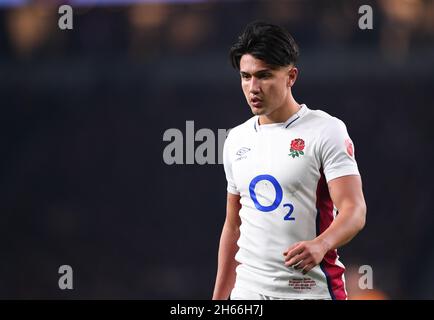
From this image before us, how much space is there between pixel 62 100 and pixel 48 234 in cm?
178

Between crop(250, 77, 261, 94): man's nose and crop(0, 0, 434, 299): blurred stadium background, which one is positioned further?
crop(0, 0, 434, 299): blurred stadium background

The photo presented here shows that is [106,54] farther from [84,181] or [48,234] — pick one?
[48,234]

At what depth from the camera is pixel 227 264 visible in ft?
12.1

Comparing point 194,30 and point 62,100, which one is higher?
point 194,30

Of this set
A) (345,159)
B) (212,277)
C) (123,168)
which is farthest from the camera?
(123,168)

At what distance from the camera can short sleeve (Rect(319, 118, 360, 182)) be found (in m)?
3.31

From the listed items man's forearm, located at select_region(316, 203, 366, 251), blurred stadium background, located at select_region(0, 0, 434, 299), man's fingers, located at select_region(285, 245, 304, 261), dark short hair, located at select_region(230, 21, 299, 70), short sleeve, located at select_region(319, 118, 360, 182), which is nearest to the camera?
man's fingers, located at select_region(285, 245, 304, 261)

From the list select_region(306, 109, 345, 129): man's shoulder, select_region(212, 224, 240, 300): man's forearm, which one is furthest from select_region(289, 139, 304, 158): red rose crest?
select_region(212, 224, 240, 300): man's forearm

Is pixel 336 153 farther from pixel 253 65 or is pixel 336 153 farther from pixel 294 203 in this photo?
pixel 253 65

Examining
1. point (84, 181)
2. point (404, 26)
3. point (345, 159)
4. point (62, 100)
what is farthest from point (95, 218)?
point (345, 159)

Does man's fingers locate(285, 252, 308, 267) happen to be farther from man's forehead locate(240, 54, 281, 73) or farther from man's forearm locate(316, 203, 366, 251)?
man's forehead locate(240, 54, 281, 73)

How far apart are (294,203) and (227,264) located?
513 mm

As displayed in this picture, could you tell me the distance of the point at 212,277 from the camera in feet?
32.1

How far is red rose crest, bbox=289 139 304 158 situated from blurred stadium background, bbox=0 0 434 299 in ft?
20.3
